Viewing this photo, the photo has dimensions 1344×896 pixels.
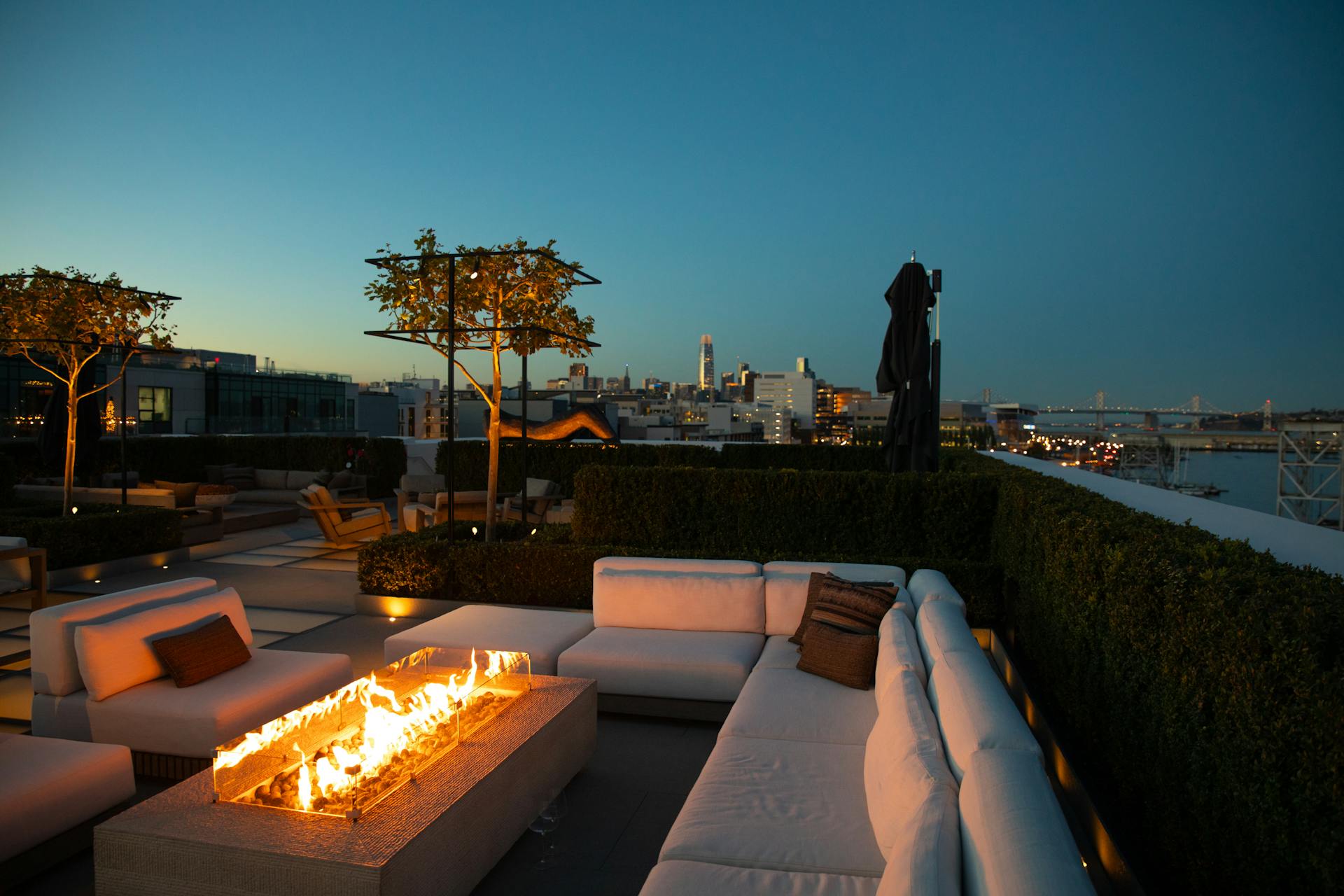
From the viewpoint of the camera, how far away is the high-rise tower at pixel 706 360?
13638 centimetres

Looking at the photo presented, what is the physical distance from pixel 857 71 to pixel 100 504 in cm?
1729

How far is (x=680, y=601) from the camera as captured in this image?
201 inches

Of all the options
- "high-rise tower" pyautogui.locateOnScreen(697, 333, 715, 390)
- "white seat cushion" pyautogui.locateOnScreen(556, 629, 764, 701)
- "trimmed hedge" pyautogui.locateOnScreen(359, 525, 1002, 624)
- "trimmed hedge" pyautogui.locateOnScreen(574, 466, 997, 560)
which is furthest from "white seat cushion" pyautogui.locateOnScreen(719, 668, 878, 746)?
"high-rise tower" pyautogui.locateOnScreen(697, 333, 715, 390)

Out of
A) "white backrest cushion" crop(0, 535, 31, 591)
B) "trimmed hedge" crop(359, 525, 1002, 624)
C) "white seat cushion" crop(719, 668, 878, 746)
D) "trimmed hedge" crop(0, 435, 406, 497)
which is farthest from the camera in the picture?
"trimmed hedge" crop(0, 435, 406, 497)

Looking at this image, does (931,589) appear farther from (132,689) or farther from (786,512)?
(132,689)

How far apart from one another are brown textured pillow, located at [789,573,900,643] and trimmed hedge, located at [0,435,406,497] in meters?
12.2

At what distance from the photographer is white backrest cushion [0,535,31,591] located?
22.7 feet

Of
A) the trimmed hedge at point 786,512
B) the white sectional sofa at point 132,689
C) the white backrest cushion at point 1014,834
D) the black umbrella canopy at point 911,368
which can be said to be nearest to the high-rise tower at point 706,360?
the black umbrella canopy at point 911,368

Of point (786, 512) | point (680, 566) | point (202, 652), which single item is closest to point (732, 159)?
point (786, 512)

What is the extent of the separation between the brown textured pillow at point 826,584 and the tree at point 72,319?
816 centimetres

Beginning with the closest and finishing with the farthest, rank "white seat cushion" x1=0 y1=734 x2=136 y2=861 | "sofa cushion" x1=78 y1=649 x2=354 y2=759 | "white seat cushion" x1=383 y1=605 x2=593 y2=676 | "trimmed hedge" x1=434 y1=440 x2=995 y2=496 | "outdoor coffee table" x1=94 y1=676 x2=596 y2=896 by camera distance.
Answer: "outdoor coffee table" x1=94 y1=676 x2=596 y2=896 → "white seat cushion" x1=0 y1=734 x2=136 y2=861 → "sofa cushion" x1=78 y1=649 x2=354 y2=759 → "white seat cushion" x1=383 y1=605 x2=593 y2=676 → "trimmed hedge" x1=434 y1=440 x2=995 y2=496

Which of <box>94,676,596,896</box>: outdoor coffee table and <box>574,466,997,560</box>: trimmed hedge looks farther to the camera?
<box>574,466,997,560</box>: trimmed hedge

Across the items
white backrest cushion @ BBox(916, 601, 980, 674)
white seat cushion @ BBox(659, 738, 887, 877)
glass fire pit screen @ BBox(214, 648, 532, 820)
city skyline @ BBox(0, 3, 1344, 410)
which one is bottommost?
white seat cushion @ BBox(659, 738, 887, 877)

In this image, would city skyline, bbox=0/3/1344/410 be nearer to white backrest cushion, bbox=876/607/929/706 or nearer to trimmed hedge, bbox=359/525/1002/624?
trimmed hedge, bbox=359/525/1002/624
